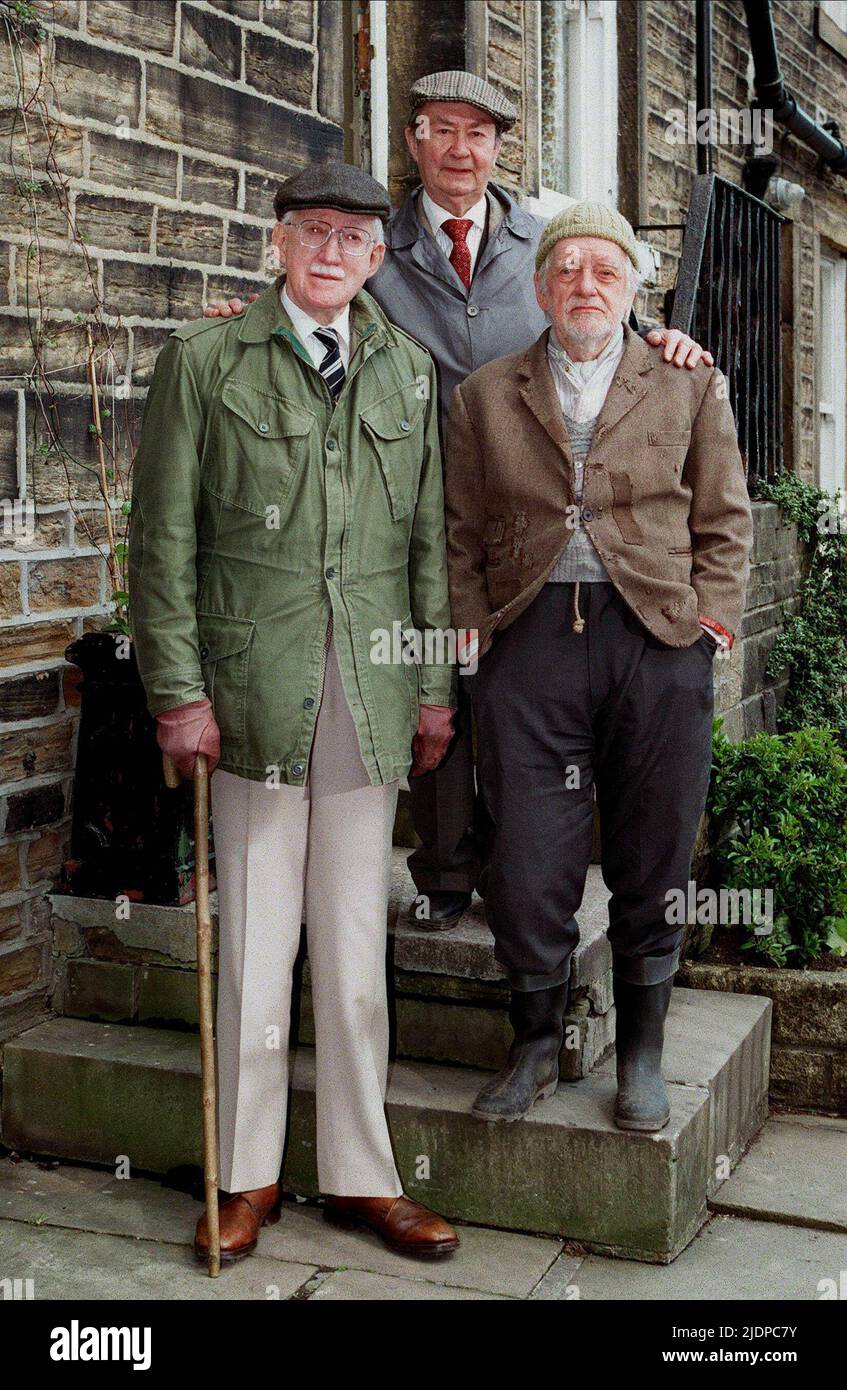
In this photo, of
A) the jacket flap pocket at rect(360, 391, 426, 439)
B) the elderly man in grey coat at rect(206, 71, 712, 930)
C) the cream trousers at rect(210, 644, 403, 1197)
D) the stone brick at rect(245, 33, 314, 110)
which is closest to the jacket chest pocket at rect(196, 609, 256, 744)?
the cream trousers at rect(210, 644, 403, 1197)

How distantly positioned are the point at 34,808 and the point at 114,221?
167 centimetres

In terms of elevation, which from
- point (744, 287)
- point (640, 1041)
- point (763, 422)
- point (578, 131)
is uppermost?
point (578, 131)

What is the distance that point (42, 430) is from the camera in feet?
14.3

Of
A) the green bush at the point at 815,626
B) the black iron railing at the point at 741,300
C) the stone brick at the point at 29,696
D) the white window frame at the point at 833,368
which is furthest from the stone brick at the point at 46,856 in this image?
the white window frame at the point at 833,368

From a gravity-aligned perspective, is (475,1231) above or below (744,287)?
below

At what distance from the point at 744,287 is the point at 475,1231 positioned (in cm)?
438

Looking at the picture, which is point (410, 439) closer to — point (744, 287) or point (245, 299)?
point (245, 299)

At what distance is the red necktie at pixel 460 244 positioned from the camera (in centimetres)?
402

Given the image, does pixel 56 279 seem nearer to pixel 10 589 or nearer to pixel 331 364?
pixel 10 589

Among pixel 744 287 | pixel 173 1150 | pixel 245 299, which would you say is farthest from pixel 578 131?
pixel 173 1150

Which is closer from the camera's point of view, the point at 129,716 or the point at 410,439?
the point at 410,439

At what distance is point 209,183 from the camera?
16.3 ft

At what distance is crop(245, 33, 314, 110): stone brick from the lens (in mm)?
5133

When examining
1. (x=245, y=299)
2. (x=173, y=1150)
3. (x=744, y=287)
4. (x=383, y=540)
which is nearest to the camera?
(x=383, y=540)
